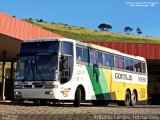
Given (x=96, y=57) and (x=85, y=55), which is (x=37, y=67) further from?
(x=96, y=57)

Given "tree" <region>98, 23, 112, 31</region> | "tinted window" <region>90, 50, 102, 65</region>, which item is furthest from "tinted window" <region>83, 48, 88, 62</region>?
"tree" <region>98, 23, 112, 31</region>

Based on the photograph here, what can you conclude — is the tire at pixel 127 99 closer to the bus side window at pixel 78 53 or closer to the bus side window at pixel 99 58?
the bus side window at pixel 99 58

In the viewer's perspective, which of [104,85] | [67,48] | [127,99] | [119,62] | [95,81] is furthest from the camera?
[127,99]

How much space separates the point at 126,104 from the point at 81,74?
650 centimetres

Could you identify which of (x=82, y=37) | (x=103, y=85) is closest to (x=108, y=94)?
(x=103, y=85)

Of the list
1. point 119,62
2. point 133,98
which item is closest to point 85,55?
point 119,62

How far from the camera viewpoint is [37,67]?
18.7 meters

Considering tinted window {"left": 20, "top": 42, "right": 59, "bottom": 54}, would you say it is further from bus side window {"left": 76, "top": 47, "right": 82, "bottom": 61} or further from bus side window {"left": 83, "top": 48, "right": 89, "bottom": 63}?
bus side window {"left": 83, "top": 48, "right": 89, "bottom": 63}

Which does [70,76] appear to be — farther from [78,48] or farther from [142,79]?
[142,79]

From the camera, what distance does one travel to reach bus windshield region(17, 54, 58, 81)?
1842cm

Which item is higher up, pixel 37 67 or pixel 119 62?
pixel 119 62

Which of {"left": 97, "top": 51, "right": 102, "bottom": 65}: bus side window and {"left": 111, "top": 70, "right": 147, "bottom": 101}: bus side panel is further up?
{"left": 97, "top": 51, "right": 102, "bottom": 65}: bus side window

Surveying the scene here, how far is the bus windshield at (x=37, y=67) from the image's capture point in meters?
18.4

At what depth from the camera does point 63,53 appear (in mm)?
18688
